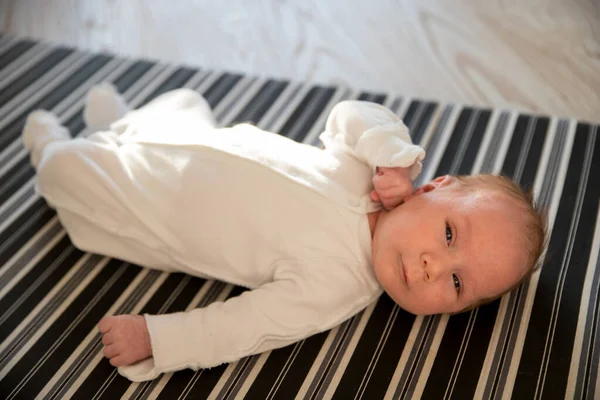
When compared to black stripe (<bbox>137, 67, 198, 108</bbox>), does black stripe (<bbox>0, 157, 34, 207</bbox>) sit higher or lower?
higher

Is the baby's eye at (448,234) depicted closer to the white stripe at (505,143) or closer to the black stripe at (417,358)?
the black stripe at (417,358)

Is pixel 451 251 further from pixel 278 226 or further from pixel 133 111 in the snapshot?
pixel 133 111

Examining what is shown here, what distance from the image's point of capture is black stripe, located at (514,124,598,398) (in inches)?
37.8

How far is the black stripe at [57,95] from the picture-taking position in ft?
4.59

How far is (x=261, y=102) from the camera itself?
147 centimetres

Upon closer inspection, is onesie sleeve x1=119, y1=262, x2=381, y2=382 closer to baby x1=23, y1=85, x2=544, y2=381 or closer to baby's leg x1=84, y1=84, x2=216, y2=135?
baby x1=23, y1=85, x2=544, y2=381

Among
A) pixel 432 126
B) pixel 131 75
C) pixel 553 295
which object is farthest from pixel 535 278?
pixel 131 75

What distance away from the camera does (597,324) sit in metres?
1.01

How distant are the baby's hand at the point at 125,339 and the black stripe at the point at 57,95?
0.61m

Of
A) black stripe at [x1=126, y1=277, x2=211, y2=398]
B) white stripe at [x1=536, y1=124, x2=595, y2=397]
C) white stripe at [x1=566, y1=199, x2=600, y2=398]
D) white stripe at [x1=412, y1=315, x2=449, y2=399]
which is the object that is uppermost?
black stripe at [x1=126, y1=277, x2=211, y2=398]

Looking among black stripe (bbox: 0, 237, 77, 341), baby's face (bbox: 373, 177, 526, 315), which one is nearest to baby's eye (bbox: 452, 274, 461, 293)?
baby's face (bbox: 373, 177, 526, 315)

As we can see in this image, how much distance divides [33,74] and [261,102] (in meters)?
0.59

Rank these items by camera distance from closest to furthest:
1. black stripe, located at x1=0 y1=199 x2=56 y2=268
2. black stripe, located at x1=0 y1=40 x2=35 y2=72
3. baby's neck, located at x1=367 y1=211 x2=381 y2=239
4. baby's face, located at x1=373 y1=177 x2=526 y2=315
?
baby's face, located at x1=373 y1=177 x2=526 y2=315, baby's neck, located at x1=367 y1=211 x2=381 y2=239, black stripe, located at x1=0 y1=199 x2=56 y2=268, black stripe, located at x1=0 y1=40 x2=35 y2=72

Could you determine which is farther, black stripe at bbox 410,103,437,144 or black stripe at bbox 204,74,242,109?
black stripe at bbox 204,74,242,109
